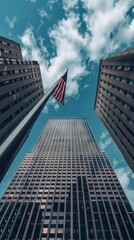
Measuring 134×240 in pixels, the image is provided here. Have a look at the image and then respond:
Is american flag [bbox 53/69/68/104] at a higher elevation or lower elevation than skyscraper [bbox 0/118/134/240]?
higher

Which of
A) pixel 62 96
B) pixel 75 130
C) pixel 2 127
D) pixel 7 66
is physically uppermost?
pixel 7 66

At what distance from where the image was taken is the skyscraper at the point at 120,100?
32562mm

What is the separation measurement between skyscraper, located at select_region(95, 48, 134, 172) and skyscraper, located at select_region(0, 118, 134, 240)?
132ft

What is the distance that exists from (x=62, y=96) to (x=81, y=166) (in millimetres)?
80909

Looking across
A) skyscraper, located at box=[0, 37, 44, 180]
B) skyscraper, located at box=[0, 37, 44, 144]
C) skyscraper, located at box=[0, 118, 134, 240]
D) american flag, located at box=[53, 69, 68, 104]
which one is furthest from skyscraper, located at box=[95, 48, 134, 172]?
skyscraper, located at box=[0, 118, 134, 240]

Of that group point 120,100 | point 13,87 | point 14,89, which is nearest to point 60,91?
point 120,100

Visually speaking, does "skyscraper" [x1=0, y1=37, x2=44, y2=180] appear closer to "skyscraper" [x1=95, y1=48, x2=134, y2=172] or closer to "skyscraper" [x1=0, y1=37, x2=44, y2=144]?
"skyscraper" [x1=0, y1=37, x2=44, y2=144]

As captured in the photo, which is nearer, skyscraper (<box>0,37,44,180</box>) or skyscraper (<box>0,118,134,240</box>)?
skyscraper (<box>0,37,44,180</box>)

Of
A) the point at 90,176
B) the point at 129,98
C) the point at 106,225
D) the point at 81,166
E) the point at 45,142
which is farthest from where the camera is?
the point at 45,142

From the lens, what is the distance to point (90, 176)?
8544 centimetres

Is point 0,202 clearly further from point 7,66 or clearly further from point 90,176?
point 7,66

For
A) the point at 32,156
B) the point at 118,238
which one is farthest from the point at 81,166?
the point at 118,238

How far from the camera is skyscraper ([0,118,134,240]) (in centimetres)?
5659

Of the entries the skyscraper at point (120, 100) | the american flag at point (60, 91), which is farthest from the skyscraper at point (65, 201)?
the american flag at point (60, 91)
